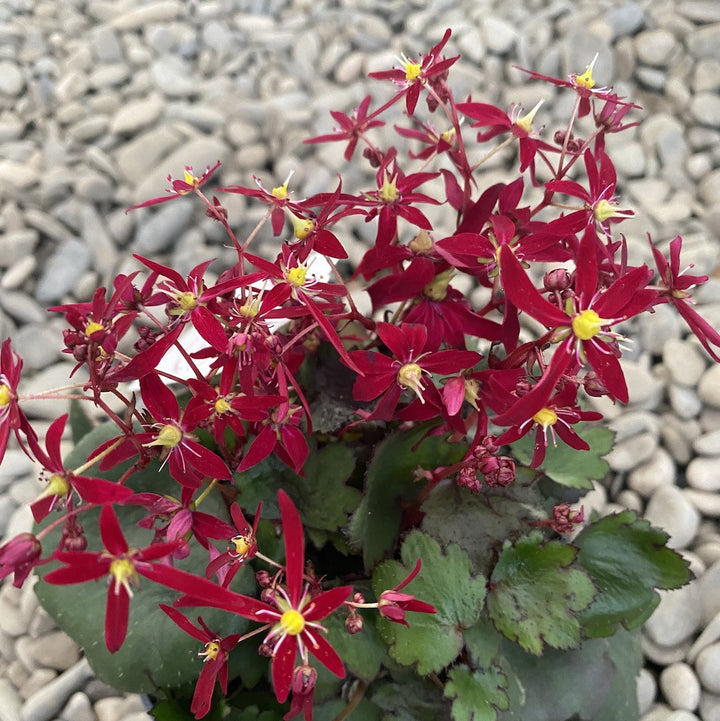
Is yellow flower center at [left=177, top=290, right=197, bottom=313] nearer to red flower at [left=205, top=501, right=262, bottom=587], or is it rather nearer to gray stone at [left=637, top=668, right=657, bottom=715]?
red flower at [left=205, top=501, right=262, bottom=587]

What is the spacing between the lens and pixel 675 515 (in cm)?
79

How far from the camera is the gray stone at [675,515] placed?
784mm

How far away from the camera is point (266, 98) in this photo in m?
1.31

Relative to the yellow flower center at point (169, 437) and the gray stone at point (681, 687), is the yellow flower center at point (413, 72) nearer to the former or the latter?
the yellow flower center at point (169, 437)

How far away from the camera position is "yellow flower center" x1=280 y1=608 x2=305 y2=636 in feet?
1.04

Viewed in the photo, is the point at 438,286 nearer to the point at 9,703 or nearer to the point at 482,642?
the point at 482,642

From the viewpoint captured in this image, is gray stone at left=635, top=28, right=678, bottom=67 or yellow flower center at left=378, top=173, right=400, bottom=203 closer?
yellow flower center at left=378, top=173, right=400, bottom=203

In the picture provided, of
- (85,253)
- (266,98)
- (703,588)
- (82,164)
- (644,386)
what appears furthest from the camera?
(266,98)

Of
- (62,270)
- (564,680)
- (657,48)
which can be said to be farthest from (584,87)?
(657,48)

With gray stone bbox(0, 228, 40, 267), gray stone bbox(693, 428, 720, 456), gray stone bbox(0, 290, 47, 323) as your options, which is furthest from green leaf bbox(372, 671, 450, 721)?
gray stone bbox(0, 228, 40, 267)

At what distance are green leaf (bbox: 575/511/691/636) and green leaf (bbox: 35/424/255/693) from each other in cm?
27

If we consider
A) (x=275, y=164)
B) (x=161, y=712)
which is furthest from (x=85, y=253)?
(x=161, y=712)

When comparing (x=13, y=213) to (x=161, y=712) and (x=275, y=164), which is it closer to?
(x=275, y=164)

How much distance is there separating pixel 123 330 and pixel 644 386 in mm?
713
